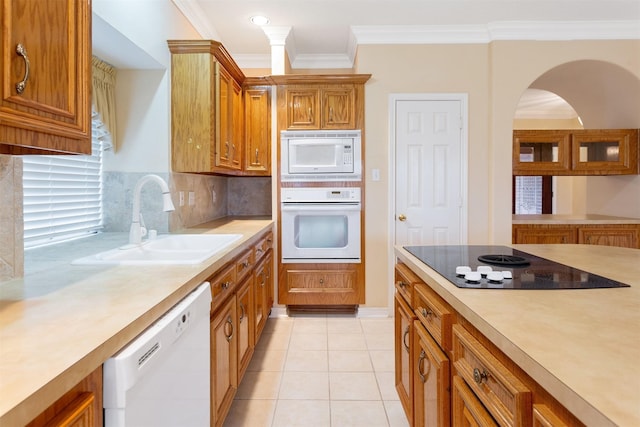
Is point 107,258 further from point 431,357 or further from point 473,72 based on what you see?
point 473,72

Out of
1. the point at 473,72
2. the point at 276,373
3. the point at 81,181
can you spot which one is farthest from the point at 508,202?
the point at 81,181

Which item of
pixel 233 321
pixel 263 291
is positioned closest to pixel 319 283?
pixel 263 291

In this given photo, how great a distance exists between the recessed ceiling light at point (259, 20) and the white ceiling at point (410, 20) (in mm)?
40

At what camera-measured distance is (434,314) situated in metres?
1.25

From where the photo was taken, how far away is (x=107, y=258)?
5.06 feet

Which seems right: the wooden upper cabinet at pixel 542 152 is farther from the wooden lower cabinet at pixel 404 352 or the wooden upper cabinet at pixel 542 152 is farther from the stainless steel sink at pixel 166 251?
the stainless steel sink at pixel 166 251

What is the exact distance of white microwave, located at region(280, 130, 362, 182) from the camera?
330 cm

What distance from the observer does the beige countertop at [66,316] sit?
1.94 feet

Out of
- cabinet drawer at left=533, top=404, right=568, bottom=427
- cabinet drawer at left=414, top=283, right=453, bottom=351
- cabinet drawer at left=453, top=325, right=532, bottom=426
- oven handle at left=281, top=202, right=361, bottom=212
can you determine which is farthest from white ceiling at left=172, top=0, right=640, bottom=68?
cabinet drawer at left=533, top=404, right=568, bottom=427

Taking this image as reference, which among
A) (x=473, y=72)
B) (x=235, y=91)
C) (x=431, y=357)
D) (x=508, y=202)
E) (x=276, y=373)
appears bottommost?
(x=276, y=373)

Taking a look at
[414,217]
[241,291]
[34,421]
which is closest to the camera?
[34,421]

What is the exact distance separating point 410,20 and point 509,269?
264 cm

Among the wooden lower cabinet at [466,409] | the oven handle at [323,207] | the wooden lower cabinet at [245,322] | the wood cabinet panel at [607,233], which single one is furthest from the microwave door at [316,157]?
the wooden lower cabinet at [466,409]

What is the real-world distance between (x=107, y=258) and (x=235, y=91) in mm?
Answer: 2076
